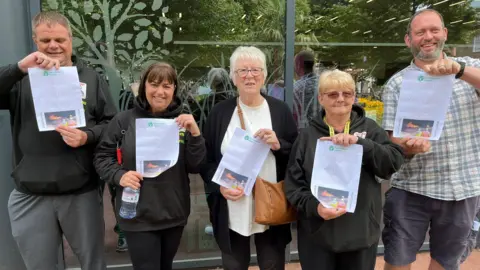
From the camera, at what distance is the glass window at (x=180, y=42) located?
3.25 meters

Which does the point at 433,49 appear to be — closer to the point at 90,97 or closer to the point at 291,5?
the point at 291,5

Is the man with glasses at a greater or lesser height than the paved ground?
greater

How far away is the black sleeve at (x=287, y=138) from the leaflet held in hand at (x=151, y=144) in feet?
2.15

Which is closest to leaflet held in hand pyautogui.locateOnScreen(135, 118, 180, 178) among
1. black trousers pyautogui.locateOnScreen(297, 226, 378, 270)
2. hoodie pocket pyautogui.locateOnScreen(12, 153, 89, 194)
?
hoodie pocket pyautogui.locateOnScreen(12, 153, 89, 194)

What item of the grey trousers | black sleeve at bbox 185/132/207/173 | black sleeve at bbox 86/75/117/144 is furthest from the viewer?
black sleeve at bbox 86/75/117/144

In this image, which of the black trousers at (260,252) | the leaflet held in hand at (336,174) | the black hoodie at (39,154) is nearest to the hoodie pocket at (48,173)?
the black hoodie at (39,154)

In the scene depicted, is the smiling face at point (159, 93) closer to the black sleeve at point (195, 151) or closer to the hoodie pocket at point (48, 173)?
the black sleeve at point (195, 151)

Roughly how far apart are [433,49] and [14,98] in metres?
2.53

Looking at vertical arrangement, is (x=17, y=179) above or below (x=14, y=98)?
below

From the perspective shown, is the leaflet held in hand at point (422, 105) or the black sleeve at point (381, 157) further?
the leaflet held in hand at point (422, 105)

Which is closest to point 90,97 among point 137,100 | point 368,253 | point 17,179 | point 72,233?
point 137,100

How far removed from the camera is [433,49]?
2174 mm

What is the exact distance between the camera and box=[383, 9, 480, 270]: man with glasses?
2.18 m

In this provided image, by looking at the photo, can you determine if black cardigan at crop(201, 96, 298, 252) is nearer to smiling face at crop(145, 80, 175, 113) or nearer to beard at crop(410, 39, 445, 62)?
smiling face at crop(145, 80, 175, 113)
